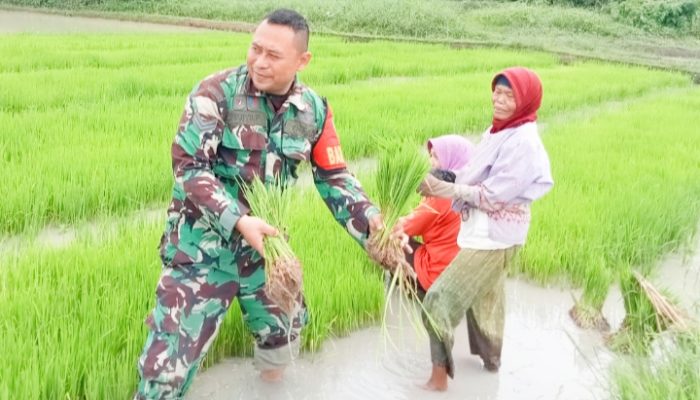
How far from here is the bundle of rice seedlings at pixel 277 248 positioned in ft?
6.40

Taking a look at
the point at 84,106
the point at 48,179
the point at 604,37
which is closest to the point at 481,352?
the point at 48,179

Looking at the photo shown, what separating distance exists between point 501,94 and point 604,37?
18240 mm

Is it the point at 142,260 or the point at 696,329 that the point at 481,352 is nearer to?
the point at 696,329

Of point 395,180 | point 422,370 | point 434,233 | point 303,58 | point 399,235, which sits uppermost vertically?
point 303,58

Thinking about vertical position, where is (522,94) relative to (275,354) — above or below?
above

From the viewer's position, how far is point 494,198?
7.62ft

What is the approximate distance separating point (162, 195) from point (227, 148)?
7.95 feet

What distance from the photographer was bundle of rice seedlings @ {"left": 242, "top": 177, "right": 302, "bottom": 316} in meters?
1.95

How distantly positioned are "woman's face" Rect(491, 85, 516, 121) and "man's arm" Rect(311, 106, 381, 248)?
0.50 m

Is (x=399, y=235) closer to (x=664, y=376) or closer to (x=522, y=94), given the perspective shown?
(x=522, y=94)

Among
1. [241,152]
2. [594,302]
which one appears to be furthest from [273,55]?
[594,302]

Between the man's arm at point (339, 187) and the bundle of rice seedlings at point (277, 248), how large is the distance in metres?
0.18

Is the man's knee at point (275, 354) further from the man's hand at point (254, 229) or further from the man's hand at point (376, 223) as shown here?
the man's hand at point (254, 229)

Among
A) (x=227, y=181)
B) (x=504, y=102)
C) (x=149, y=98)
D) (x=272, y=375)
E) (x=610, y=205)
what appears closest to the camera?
(x=227, y=181)
